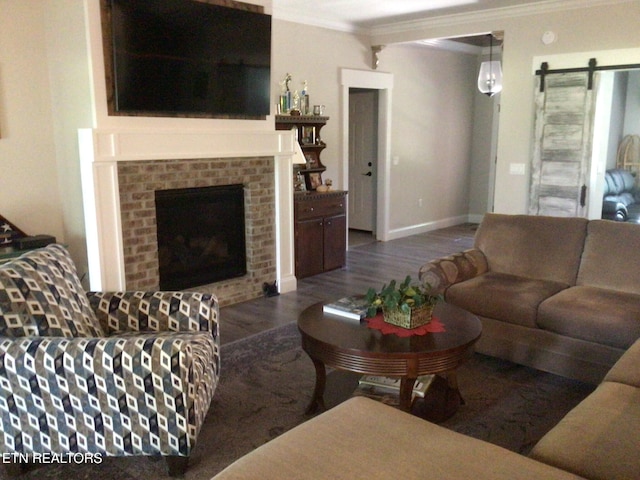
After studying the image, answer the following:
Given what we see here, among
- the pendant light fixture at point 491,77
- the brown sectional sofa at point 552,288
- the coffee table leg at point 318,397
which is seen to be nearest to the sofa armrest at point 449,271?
the brown sectional sofa at point 552,288

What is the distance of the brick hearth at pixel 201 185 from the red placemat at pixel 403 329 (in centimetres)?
213

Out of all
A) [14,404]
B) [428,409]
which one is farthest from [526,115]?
[14,404]

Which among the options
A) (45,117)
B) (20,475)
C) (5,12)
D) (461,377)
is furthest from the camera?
(45,117)

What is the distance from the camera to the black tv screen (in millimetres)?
3809

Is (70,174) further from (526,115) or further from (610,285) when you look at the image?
(526,115)

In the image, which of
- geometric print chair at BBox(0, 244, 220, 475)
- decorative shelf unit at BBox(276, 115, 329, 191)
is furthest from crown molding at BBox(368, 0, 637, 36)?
geometric print chair at BBox(0, 244, 220, 475)

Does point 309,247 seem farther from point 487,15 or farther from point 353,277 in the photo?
point 487,15

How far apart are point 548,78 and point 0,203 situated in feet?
16.5

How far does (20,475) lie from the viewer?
236 centimetres

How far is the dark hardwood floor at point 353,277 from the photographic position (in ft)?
14.3

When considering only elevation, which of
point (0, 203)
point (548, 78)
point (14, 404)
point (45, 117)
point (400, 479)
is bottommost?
point (14, 404)

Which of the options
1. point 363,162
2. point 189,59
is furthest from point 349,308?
point 363,162

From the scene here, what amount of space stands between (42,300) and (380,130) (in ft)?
18.7

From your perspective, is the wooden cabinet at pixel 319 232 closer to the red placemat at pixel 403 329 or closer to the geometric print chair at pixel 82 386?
the red placemat at pixel 403 329
